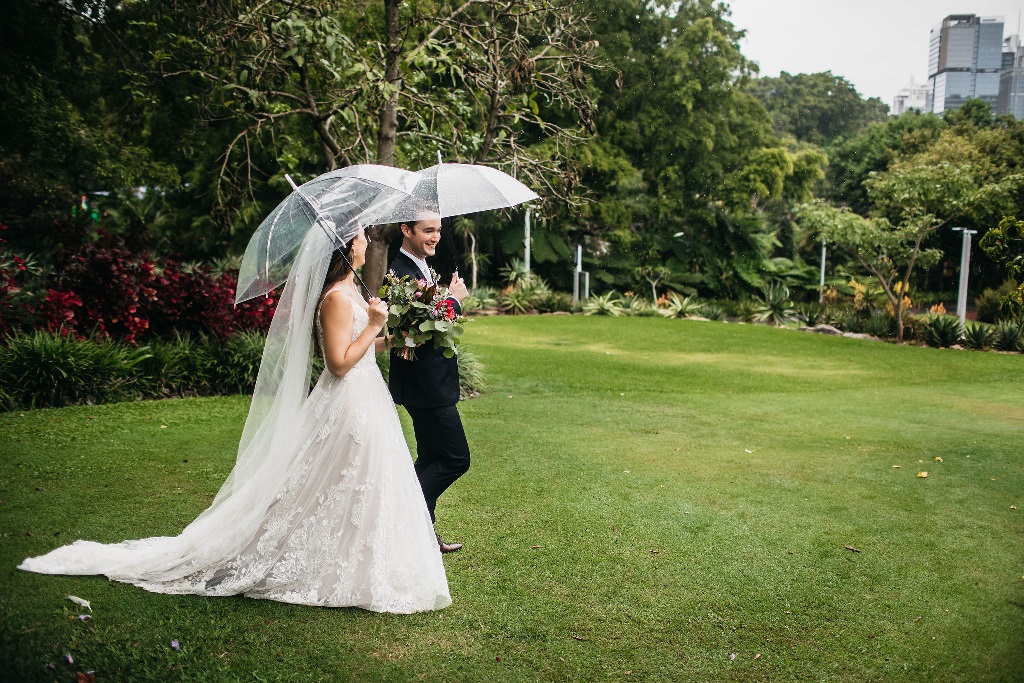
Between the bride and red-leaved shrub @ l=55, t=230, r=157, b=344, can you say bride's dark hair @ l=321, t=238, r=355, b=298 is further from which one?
red-leaved shrub @ l=55, t=230, r=157, b=344

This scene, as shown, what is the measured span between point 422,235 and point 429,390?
2.72 ft

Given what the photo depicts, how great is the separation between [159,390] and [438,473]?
20.0ft

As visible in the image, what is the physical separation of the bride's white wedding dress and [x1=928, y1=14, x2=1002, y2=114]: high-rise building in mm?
8073

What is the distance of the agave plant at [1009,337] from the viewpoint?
54.4 feet

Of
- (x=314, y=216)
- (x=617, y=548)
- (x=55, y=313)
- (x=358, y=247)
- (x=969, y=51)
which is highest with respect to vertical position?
(x=969, y=51)

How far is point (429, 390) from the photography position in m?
4.46

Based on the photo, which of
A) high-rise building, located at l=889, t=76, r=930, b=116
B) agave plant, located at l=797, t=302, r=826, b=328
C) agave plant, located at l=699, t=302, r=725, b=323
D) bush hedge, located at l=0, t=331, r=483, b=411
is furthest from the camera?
high-rise building, located at l=889, t=76, r=930, b=116

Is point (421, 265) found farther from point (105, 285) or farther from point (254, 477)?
point (105, 285)

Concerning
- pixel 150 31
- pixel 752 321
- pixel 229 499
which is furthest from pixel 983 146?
pixel 229 499

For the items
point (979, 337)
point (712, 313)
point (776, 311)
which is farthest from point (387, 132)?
point (776, 311)

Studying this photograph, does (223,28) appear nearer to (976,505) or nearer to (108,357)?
(108,357)

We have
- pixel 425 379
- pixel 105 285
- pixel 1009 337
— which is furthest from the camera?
pixel 1009 337

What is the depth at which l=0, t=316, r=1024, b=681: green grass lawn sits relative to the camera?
11.7ft

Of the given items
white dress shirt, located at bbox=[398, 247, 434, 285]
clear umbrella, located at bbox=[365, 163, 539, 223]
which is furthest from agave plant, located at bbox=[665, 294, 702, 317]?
white dress shirt, located at bbox=[398, 247, 434, 285]
